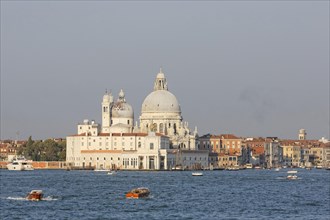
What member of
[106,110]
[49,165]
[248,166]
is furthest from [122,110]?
[248,166]

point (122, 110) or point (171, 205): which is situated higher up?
point (122, 110)

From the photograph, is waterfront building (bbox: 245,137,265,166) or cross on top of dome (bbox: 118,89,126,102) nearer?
cross on top of dome (bbox: 118,89,126,102)

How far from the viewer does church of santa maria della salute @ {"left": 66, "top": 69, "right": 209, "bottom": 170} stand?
12975 cm

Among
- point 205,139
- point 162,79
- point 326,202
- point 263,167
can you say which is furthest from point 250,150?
Result: point 326,202

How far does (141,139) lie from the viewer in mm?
130625

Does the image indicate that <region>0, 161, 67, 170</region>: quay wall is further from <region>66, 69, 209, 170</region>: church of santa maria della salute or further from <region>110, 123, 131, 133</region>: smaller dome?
<region>110, 123, 131, 133</region>: smaller dome

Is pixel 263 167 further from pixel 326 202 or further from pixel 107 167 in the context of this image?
pixel 326 202

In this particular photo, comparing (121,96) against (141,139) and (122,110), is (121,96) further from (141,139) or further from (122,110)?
(141,139)

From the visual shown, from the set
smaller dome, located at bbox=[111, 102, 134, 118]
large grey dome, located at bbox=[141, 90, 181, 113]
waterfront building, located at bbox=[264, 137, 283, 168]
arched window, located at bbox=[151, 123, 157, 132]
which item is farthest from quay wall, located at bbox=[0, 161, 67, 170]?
waterfront building, located at bbox=[264, 137, 283, 168]

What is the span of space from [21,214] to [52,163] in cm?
9533

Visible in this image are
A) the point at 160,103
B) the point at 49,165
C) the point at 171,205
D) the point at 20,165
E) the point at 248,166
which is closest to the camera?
the point at 171,205

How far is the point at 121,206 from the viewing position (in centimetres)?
4784

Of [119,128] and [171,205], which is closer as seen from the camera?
[171,205]

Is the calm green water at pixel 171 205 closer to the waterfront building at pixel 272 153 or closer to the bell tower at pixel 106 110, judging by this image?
the bell tower at pixel 106 110
